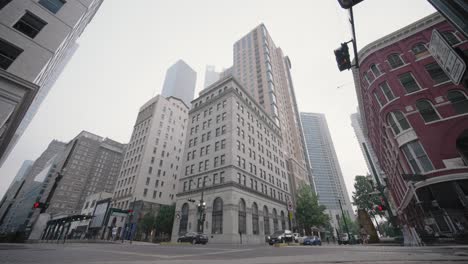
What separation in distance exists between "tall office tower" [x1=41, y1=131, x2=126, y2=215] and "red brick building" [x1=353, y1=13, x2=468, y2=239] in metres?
103

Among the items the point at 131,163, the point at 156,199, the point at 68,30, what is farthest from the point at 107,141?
the point at 68,30

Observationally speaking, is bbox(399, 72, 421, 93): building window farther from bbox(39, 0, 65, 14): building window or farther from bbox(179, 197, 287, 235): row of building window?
bbox(39, 0, 65, 14): building window

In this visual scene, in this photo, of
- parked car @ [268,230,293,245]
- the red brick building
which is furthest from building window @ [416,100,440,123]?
parked car @ [268,230,293,245]

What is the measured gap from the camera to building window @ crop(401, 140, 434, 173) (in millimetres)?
16688

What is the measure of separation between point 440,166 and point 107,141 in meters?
130

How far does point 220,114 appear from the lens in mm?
40062

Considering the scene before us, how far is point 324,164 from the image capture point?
476 feet

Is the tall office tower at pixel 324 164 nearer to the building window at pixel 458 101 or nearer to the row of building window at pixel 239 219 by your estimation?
the row of building window at pixel 239 219

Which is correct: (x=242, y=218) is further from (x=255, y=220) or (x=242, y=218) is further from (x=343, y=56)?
(x=343, y=56)

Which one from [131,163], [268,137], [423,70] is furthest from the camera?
[131,163]

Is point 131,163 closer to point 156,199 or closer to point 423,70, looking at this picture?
point 156,199

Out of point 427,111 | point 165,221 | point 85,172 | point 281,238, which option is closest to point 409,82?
point 427,111

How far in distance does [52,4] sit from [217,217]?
3074 cm

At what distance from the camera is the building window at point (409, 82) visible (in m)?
19.6
